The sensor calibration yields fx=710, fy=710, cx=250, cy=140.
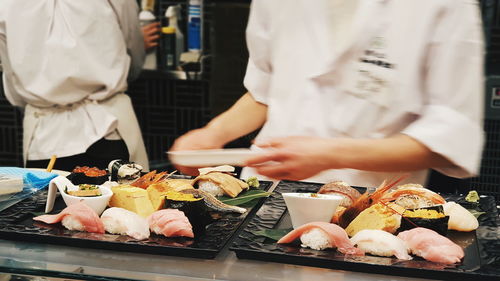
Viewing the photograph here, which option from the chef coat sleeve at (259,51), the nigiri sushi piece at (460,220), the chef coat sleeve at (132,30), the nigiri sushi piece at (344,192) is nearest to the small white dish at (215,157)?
the nigiri sushi piece at (344,192)

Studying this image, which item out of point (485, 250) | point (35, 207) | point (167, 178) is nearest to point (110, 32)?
point (167, 178)

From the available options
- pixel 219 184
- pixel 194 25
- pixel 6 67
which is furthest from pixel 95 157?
pixel 219 184

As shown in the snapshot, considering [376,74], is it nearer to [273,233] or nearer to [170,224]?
[273,233]

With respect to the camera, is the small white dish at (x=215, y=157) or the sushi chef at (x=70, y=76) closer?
the small white dish at (x=215, y=157)

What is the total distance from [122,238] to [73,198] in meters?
0.25

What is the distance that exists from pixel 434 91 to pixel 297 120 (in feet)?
1.60

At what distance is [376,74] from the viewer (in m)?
1.91

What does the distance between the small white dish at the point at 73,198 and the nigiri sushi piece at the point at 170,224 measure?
169mm

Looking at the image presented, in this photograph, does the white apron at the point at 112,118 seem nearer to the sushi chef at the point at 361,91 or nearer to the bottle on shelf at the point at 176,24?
the bottle on shelf at the point at 176,24

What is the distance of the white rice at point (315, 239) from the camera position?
1526mm

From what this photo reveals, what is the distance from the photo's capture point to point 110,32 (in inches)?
132

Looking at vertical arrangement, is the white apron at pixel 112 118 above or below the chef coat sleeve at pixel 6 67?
below

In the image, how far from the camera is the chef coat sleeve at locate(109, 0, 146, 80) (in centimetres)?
346

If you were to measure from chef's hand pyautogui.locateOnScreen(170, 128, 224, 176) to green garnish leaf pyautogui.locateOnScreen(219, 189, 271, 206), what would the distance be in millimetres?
114
